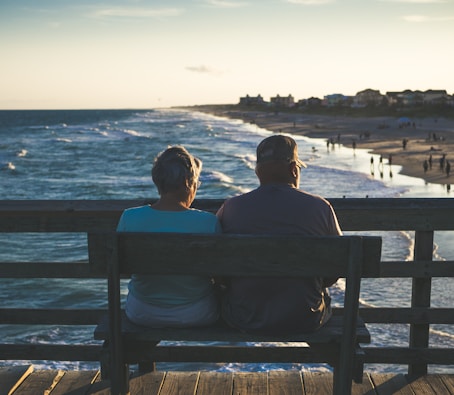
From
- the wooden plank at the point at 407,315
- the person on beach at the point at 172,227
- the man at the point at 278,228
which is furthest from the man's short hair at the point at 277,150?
the wooden plank at the point at 407,315

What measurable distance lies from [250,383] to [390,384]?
897mm

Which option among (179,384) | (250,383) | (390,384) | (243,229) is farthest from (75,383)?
(390,384)

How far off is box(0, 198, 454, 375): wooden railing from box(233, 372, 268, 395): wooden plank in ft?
2.29

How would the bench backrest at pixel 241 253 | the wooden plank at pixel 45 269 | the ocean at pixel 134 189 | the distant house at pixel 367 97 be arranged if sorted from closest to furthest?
A: the bench backrest at pixel 241 253 → the wooden plank at pixel 45 269 → the ocean at pixel 134 189 → the distant house at pixel 367 97

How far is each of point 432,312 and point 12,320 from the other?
269 centimetres

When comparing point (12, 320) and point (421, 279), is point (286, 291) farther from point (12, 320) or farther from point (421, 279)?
point (12, 320)

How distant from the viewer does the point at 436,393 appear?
3736mm

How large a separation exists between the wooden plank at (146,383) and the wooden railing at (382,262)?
1.08 feet

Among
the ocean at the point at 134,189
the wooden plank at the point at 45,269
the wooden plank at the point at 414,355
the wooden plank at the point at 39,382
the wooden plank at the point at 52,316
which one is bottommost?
the ocean at the point at 134,189

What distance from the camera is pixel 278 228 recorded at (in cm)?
284

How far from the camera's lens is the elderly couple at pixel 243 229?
2840mm

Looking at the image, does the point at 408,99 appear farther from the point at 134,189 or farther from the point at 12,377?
the point at 12,377

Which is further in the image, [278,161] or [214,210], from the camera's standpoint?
[214,210]

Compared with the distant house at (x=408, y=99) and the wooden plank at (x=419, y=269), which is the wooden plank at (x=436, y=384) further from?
the distant house at (x=408, y=99)
